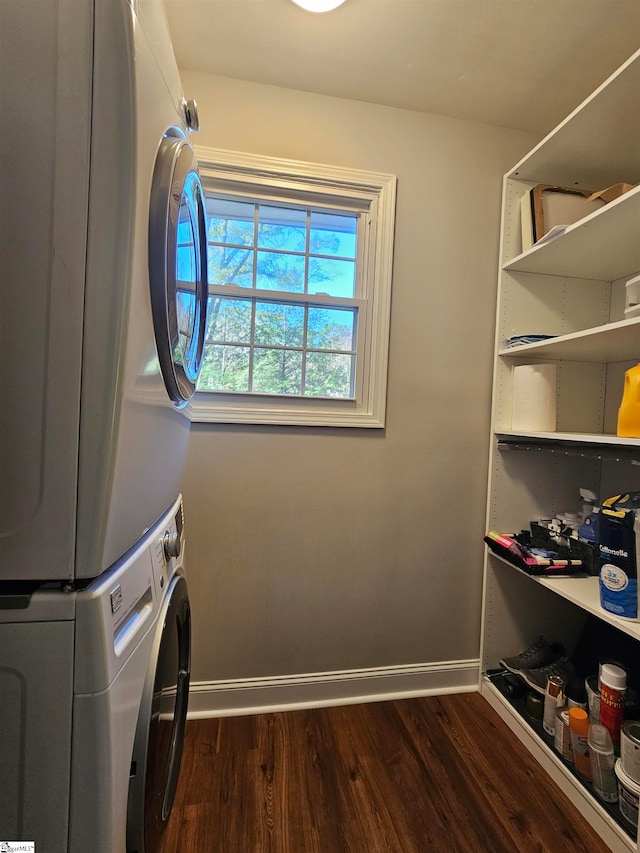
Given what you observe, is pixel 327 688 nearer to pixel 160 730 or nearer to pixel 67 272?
pixel 160 730

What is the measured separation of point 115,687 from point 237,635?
1.19 metres

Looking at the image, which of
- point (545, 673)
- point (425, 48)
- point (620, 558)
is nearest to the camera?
point (620, 558)

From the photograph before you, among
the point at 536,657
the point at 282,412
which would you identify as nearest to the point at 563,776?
the point at 536,657

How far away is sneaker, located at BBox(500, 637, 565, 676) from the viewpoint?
1696mm

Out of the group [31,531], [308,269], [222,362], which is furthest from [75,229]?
[308,269]

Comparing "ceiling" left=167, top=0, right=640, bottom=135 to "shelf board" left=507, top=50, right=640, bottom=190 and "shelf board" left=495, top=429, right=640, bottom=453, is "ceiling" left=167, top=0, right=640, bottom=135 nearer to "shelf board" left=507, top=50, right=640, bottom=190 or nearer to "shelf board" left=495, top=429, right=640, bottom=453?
"shelf board" left=507, top=50, right=640, bottom=190

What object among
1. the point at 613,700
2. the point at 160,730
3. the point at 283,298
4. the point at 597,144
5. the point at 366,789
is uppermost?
the point at 597,144

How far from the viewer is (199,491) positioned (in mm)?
1603

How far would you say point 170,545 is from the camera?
886 mm

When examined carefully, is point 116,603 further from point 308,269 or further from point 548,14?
point 548,14

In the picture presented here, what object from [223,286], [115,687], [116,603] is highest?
[223,286]

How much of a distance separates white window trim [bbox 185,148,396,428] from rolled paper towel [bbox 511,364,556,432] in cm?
57

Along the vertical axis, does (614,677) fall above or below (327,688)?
above

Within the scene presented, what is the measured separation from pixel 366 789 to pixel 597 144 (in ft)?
7.79
